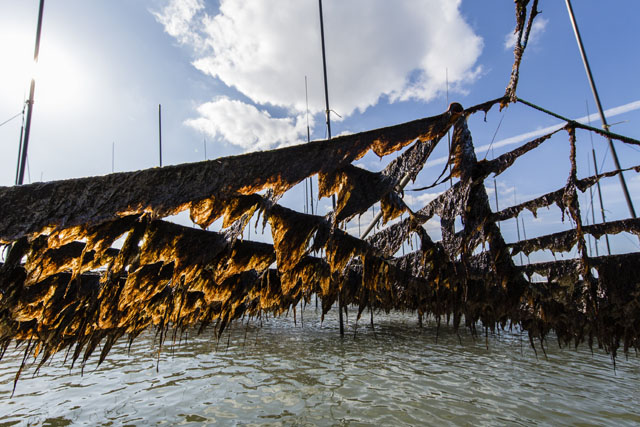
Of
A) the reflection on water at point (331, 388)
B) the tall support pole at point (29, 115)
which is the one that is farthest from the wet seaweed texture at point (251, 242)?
the tall support pole at point (29, 115)

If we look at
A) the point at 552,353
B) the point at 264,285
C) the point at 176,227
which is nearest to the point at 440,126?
the point at 176,227

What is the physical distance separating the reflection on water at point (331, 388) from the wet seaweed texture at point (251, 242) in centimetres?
136

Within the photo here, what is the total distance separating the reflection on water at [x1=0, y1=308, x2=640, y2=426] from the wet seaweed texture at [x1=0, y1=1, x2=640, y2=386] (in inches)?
53.4

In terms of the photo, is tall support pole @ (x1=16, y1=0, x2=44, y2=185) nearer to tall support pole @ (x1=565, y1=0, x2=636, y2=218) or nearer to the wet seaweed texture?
the wet seaweed texture

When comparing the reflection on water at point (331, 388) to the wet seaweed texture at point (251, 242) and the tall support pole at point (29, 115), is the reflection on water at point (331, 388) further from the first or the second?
the tall support pole at point (29, 115)

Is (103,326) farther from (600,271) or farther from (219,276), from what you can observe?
(600,271)

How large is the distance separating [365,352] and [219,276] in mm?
6488

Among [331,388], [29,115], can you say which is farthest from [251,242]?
[29,115]

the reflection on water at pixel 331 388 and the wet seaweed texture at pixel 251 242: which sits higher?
the wet seaweed texture at pixel 251 242

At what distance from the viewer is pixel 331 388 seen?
6.06 metres

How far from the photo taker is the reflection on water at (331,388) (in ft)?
15.9

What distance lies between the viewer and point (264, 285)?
7473 millimetres

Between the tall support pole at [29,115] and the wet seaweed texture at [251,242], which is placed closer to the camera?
the wet seaweed texture at [251,242]

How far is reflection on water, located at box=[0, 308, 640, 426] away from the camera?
484 centimetres
